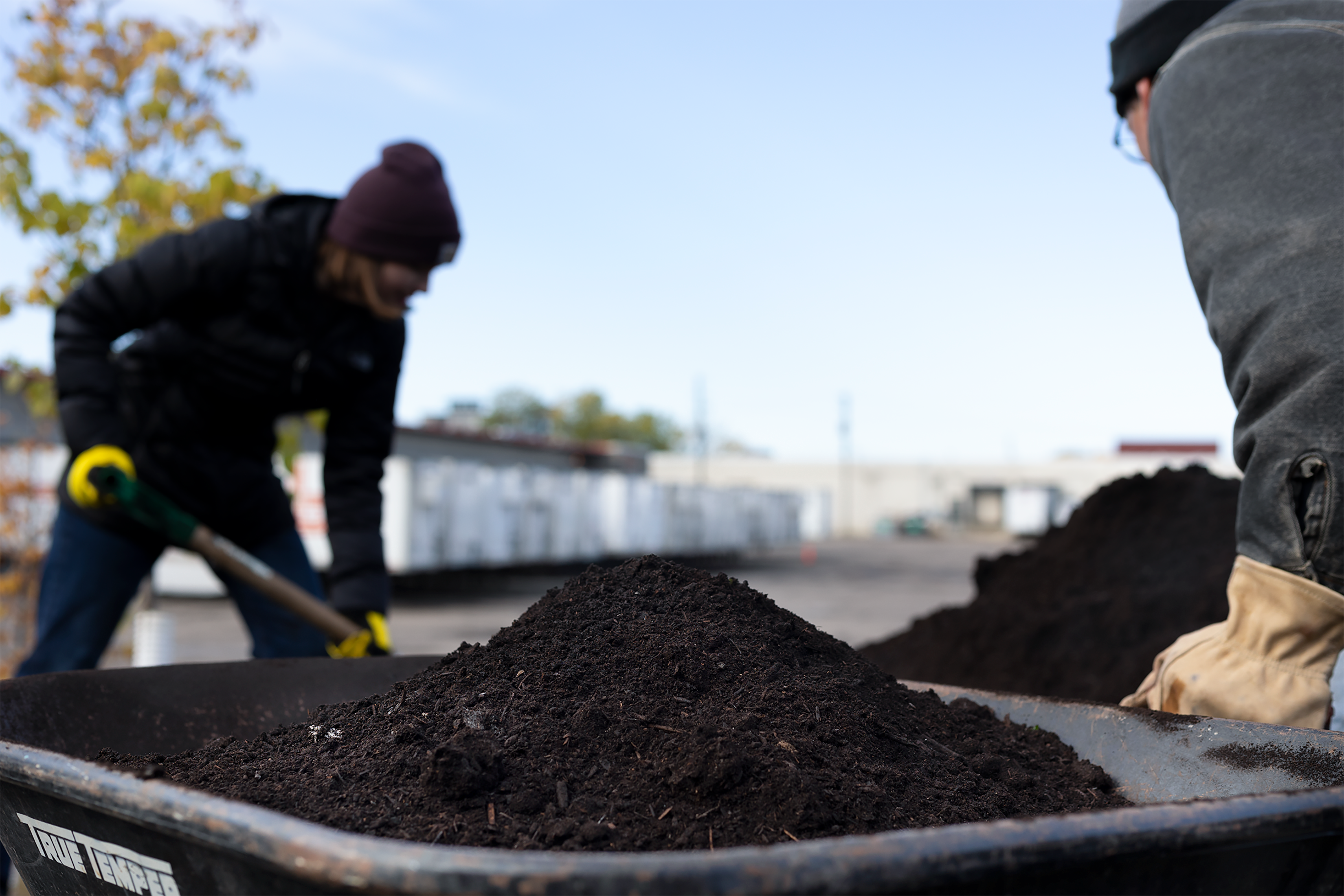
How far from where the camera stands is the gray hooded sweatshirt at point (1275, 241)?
1279 millimetres

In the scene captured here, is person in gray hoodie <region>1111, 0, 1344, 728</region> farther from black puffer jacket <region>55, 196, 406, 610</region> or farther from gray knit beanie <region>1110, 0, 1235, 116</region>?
black puffer jacket <region>55, 196, 406, 610</region>

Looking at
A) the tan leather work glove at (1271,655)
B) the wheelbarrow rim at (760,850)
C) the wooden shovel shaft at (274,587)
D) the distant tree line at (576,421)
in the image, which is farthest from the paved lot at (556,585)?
the distant tree line at (576,421)

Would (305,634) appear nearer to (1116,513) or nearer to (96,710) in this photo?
(96,710)

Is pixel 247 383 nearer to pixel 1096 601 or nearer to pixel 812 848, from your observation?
pixel 812 848

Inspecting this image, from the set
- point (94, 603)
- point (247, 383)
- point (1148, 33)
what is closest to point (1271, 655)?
point (1148, 33)

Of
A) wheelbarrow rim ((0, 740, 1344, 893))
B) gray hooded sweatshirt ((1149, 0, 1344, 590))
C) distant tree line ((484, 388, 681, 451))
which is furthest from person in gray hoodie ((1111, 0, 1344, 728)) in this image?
distant tree line ((484, 388, 681, 451))

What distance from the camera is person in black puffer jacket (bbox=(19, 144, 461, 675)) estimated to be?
2545 millimetres

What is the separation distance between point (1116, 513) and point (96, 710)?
3.39 meters

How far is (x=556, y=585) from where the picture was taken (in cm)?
1005

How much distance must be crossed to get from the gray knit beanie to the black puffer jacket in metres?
2.03

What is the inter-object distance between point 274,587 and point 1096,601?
2.40 meters

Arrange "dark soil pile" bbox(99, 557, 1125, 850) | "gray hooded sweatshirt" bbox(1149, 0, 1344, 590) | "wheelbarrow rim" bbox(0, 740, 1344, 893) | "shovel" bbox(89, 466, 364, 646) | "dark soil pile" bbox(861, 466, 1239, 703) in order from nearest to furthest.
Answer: "wheelbarrow rim" bbox(0, 740, 1344, 893) → "dark soil pile" bbox(99, 557, 1125, 850) → "gray hooded sweatshirt" bbox(1149, 0, 1344, 590) → "shovel" bbox(89, 466, 364, 646) → "dark soil pile" bbox(861, 466, 1239, 703)

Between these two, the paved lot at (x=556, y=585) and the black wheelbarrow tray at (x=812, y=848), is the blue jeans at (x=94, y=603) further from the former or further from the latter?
the paved lot at (x=556, y=585)

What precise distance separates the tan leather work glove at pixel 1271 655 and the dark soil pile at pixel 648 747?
24 centimetres
